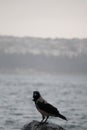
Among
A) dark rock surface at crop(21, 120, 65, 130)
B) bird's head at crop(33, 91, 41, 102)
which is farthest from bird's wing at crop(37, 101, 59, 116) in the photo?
dark rock surface at crop(21, 120, 65, 130)

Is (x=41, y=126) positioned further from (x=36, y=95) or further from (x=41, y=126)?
(x=36, y=95)

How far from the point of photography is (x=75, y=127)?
1353 inches

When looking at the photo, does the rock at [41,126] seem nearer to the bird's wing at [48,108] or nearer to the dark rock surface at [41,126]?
the dark rock surface at [41,126]

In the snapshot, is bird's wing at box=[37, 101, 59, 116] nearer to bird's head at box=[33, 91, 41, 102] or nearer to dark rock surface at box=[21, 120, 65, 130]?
bird's head at box=[33, 91, 41, 102]

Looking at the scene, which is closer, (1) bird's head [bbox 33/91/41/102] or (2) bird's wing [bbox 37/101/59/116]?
(1) bird's head [bbox 33/91/41/102]

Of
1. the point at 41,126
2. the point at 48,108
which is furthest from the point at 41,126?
the point at 48,108

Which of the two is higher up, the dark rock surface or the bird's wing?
the bird's wing

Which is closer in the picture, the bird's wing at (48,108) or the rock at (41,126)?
the rock at (41,126)

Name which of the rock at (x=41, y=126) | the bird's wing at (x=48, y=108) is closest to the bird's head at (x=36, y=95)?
the bird's wing at (x=48, y=108)

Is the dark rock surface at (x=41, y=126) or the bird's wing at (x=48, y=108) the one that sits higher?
the bird's wing at (x=48, y=108)

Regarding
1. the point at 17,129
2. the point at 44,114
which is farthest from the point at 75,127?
the point at 44,114

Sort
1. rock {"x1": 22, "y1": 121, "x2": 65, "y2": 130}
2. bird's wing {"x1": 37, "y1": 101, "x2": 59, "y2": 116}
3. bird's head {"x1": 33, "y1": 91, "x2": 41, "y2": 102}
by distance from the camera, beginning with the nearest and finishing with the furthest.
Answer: bird's head {"x1": 33, "y1": 91, "x2": 41, "y2": 102}, rock {"x1": 22, "y1": 121, "x2": 65, "y2": 130}, bird's wing {"x1": 37, "y1": 101, "x2": 59, "y2": 116}

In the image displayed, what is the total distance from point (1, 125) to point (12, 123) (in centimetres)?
223

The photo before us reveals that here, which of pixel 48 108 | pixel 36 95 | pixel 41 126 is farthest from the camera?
pixel 48 108
